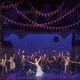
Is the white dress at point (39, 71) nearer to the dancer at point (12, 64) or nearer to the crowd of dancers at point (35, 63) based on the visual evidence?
the crowd of dancers at point (35, 63)

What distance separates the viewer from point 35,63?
459 inches

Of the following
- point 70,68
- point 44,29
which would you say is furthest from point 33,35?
point 70,68

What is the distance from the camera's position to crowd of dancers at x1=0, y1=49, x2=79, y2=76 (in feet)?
38.2

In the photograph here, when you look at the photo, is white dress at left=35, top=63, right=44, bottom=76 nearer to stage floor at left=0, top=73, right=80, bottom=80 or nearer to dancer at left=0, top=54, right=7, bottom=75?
stage floor at left=0, top=73, right=80, bottom=80

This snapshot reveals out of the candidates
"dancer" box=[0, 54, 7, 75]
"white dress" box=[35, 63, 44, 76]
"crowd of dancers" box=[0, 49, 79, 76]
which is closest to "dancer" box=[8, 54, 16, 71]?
"crowd of dancers" box=[0, 49, 79, 76]

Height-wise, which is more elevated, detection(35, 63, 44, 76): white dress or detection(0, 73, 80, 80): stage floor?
detection(35, 63, 44, 76): white dress

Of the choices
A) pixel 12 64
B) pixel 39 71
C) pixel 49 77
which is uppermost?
pixel 12 64

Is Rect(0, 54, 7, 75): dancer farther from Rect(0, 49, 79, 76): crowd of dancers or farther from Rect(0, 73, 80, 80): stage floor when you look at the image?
Rect(0, 73, 80, 80): stage floor

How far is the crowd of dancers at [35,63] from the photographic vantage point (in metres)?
11.6

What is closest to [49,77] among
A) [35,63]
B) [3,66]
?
[35,63]

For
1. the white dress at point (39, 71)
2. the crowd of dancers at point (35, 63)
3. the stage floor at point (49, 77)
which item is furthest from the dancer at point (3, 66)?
the white dress at point (39, 71)

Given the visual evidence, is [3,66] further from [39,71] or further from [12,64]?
[39,71]

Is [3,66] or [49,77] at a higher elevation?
Result: [3,66]

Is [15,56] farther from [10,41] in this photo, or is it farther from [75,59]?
[75,59]
